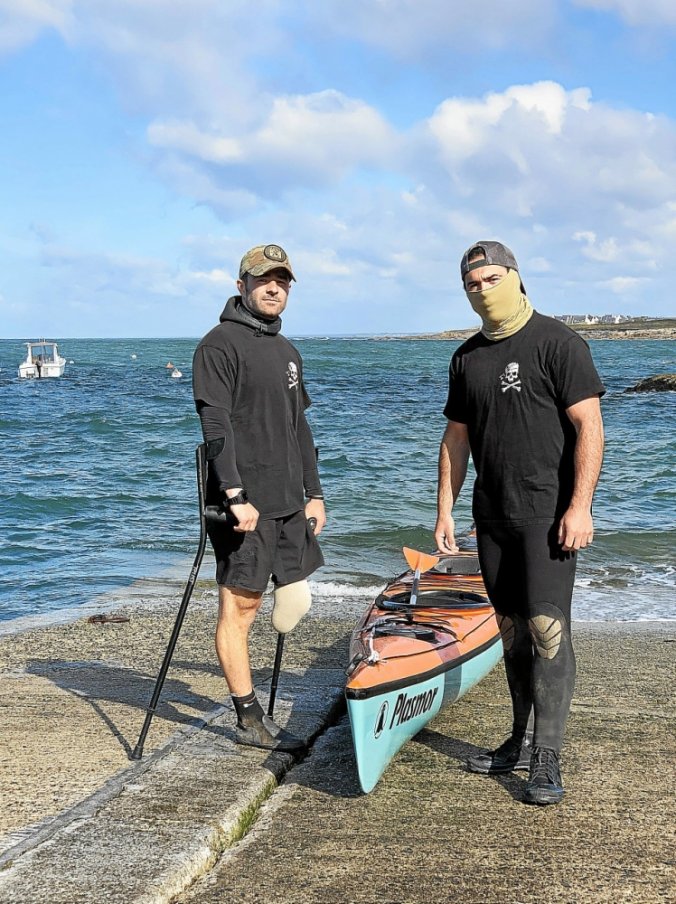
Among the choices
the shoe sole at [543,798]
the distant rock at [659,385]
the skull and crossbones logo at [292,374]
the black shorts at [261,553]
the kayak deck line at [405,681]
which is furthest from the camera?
the distant rock at [659,385]

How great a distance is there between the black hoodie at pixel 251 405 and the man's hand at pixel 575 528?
124cm

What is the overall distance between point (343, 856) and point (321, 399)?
34.8 metres

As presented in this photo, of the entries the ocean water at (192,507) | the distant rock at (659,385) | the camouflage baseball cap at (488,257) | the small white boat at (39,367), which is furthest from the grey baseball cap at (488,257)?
the small white boat at (39,367)

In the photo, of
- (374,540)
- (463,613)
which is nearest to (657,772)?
(463,613)

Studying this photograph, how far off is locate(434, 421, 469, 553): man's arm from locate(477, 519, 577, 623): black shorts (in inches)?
12.5

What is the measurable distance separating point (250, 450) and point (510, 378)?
118 cm

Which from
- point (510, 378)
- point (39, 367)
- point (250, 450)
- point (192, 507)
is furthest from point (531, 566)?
point (39, 367)

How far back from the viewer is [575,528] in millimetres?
3701

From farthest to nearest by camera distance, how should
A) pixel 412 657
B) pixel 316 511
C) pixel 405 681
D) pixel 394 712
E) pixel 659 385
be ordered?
pixel 659 385 → pixel 316 511 → pixel 412 657 → pixel 405 681 → pixel 394 712

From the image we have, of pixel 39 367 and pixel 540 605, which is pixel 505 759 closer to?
pixel 540 605

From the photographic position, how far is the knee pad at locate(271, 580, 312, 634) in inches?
175

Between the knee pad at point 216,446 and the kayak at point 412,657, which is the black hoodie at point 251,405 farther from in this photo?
the kayak at point 412,657

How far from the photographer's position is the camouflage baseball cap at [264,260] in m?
4.21

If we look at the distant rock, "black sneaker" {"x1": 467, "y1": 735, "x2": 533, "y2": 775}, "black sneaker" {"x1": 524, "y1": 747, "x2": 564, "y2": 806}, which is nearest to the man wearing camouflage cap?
"black sneaker" {"x1": 467, "y1": 735, "x2": 533, "y2": 775}
